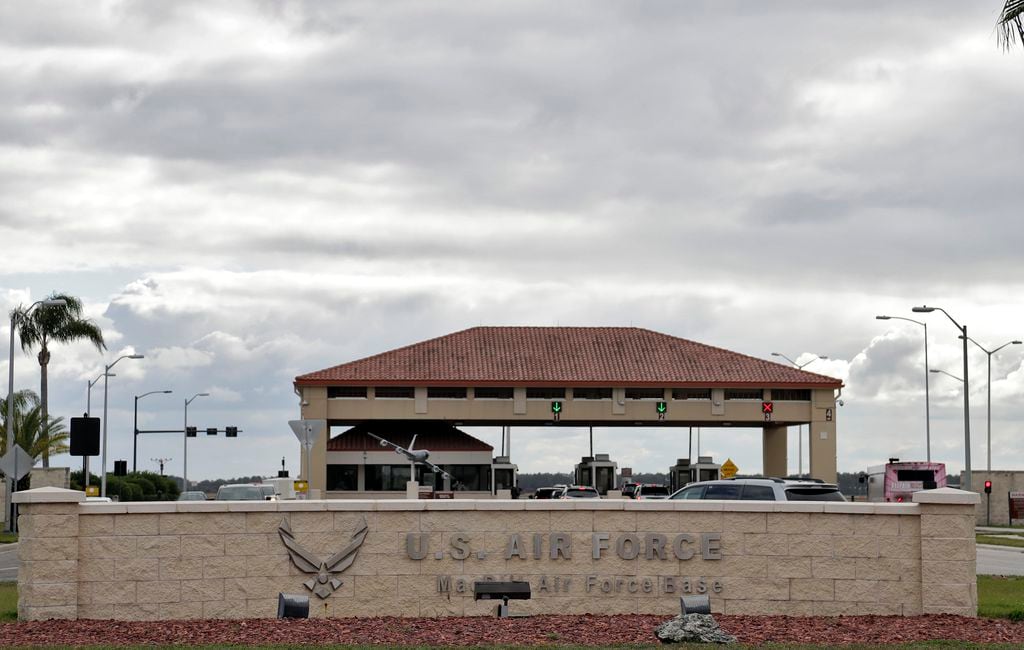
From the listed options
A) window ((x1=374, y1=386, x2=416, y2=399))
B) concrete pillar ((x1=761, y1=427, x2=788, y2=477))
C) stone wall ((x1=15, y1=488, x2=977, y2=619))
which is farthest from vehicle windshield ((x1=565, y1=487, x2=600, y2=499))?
concrete pillar ((x1=761, y1=427, x2=788, y2=477))

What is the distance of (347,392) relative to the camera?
241ft

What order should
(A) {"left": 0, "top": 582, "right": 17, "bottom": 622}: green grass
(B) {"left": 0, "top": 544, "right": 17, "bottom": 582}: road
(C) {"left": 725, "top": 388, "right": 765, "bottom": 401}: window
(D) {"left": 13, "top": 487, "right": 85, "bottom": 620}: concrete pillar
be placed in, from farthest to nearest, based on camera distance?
(C) {"left": 725, "top": 388, "right": 765, "bottom": 401}: window, (B) {"left": 0, "top": 544, "right": 17, "bottom": 582}: road, (A) {"left": 0, "top": 582, "right": 17, "bottom": 622}: green grass, (D) {"left": 13, "top": 487, "right": 85, "bottom": 620}: concrete pillar

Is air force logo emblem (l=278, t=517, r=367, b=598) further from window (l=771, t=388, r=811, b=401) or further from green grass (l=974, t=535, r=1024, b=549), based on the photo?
window (l=771, t=388, r=811, b=401)

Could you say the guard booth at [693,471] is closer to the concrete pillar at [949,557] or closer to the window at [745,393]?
the window at [745,393]

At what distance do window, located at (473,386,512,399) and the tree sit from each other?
22.3m

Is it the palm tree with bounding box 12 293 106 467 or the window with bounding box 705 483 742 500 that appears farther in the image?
the palm tree with bounding box 12 293 106 467

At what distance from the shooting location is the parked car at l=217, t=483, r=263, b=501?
148 feet

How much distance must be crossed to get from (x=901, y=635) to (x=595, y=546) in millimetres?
4370

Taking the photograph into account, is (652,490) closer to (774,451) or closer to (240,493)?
(240,493)

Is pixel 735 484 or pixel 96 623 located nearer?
pixel 96 623

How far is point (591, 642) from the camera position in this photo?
16.1m

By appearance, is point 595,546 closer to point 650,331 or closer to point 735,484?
point 735,484

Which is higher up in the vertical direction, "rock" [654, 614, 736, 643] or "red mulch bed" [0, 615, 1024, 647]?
"rock" [654, 614, 736, 643]

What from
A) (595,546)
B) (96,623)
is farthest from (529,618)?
(96,623)
